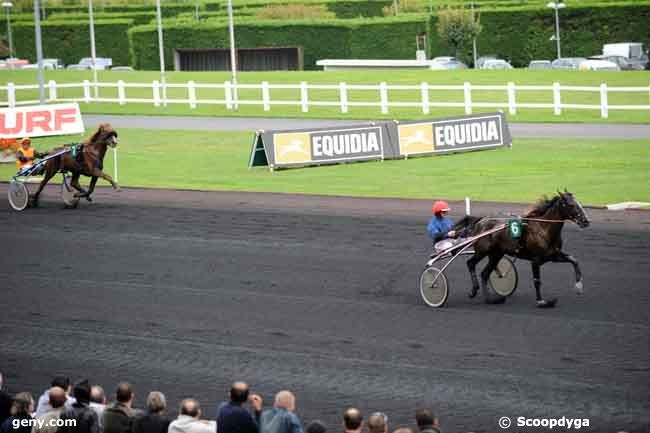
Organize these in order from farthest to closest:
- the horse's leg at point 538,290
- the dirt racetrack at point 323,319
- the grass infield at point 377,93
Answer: the grass infield at point 377,93
the horse's leg at point 538,290
the dirt racetrack at point 323,319

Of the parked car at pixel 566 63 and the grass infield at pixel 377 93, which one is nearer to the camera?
the grass infield at pixel 377 93

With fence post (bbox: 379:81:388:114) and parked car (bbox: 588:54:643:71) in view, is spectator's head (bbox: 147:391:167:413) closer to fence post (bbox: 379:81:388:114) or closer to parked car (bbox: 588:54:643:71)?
fence post (bbox: 379:81:388:114)

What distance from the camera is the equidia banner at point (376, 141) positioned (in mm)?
29859

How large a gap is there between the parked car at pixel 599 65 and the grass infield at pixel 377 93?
367 centimetres

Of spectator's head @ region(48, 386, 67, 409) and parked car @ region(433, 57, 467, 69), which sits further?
parked car @ region(433, 57, 467, 69)

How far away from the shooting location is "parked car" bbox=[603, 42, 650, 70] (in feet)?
195

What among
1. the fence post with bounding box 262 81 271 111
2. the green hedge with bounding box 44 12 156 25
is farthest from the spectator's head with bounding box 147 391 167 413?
the green hedge with bounding box 44 12 156 25

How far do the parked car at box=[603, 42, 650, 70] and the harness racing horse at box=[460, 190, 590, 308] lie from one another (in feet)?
149

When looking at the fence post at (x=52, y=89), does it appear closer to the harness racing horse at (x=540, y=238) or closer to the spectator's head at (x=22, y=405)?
the harness racing horse at (x=540, y=238)

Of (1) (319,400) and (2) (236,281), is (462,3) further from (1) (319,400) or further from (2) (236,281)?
(1) (319,400)

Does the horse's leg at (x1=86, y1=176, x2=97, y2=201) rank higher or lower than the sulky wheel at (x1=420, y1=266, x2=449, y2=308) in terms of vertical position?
higher

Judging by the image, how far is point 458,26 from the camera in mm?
64875

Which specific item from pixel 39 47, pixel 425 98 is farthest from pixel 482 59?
pixel 39 47

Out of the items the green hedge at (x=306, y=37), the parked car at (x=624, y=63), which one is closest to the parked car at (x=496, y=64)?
the parked car at (x=624, y=63)
